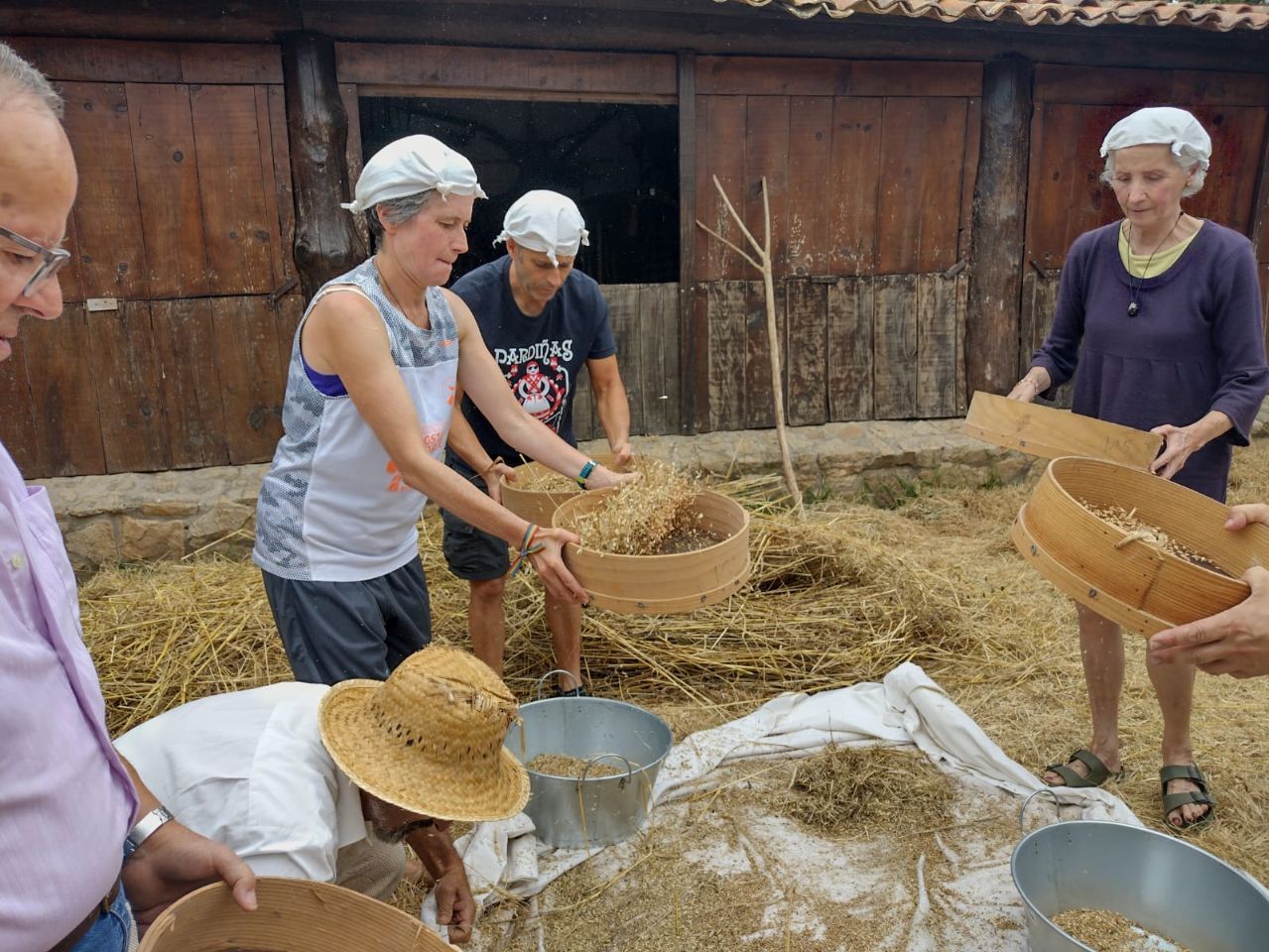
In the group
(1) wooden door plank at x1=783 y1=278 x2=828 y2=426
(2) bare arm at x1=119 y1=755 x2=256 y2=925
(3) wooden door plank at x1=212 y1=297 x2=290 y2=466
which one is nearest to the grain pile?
(2) bare arm at x1=119 y1=755 x2=256 y2=925

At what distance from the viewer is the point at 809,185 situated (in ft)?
19.6

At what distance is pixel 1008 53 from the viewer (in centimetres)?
599

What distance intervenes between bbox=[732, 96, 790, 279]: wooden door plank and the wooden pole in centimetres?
5

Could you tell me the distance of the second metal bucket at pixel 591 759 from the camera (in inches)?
113

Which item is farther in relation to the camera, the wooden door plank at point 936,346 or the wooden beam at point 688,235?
the wooden door plank at point 936,346

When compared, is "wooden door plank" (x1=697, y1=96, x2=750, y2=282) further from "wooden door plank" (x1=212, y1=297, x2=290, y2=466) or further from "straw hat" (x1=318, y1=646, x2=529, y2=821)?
"straw hat" (x1=318, y1=646, x2=529, y2=821)

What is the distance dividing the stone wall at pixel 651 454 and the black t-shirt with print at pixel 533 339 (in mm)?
1049

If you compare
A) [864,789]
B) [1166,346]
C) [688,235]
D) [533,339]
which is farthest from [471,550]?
[688,235]

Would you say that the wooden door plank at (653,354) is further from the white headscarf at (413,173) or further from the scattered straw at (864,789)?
the white headscarf at (413,173)

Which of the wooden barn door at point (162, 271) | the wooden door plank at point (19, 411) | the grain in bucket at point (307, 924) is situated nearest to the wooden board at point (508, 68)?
the wooden barn door at point (162, 271)

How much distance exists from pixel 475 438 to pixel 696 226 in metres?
2.90

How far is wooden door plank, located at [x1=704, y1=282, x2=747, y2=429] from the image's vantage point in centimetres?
606

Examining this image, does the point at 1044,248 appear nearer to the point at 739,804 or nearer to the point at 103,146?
the point at 739,804

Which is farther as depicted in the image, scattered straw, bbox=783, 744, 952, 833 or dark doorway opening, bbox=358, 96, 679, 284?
dark doorway opening, bbox=358, 96, 679, 284
